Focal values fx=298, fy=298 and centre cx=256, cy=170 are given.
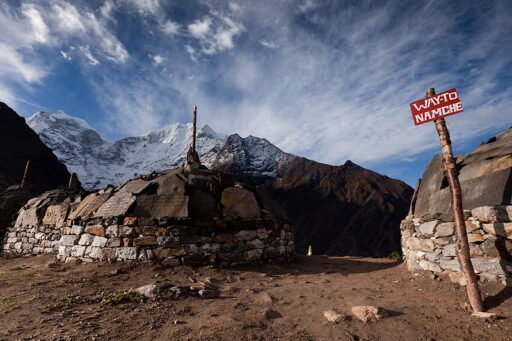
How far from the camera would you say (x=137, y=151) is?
10294 cm

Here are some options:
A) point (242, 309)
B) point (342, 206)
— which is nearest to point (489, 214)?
point (242, 309)

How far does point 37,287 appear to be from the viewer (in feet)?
18.0

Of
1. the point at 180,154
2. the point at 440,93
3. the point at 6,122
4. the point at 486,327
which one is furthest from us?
the point at 180,154

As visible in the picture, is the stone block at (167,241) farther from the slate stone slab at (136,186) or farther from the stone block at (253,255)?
the stone block at (253,255)

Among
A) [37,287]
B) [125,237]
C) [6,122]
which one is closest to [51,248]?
[125,237]

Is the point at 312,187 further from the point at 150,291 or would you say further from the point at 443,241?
the point at 150,291

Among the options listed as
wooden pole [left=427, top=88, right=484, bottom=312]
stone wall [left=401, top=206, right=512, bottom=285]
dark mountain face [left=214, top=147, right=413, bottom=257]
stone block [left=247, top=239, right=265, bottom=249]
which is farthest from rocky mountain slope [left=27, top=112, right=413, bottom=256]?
wooden pole [left=427, top=88, right=484, bottom=312]

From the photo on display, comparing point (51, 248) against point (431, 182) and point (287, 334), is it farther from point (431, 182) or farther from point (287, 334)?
point (431, 182)

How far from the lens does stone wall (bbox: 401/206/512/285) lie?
459cm

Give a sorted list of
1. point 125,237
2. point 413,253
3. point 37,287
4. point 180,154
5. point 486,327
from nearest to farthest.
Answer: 1. point 486,327
2. point 37,287
3. point 413,253
4. point 125,237
5. point 180,154

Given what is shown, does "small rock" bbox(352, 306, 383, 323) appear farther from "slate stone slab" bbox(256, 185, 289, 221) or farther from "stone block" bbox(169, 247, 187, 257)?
"slate stone slab" bbox(256, 185, 289, 221)

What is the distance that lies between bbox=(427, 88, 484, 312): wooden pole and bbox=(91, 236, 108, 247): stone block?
756 centimetres

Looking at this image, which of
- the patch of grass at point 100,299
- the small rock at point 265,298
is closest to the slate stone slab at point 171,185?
the patch of grass at point 100,299

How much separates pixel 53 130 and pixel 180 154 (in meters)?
45.2
